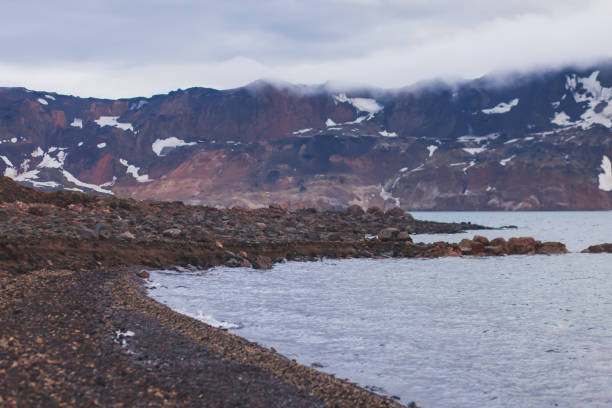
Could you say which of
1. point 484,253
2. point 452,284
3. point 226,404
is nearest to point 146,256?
point 452,284

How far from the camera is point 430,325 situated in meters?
19.5

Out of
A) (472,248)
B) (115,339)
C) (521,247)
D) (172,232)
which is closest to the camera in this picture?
(115,339)

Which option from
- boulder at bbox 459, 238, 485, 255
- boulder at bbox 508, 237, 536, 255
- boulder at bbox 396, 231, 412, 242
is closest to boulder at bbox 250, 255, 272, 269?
boulder at bbox 396, 231, 412, 242

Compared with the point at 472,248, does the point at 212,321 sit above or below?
below

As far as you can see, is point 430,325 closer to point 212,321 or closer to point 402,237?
point 212,321

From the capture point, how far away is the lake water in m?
12.6

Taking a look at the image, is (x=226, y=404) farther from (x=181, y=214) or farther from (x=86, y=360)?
(x=181, y=214)

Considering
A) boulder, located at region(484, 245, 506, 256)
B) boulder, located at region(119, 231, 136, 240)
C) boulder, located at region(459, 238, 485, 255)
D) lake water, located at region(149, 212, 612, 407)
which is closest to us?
lake water, located at region(149, 212, 612, 407)

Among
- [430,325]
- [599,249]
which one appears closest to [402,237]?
[599,249]

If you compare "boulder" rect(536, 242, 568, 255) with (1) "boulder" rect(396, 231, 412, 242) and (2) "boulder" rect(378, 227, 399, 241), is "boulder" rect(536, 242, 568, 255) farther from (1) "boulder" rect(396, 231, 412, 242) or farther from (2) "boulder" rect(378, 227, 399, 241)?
(2) "boulder" rect(378, 227, 399, 241)

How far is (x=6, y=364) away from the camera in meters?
9.66

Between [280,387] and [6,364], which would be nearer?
[6,364]

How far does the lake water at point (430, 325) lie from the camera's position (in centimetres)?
1261

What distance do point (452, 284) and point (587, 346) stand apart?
15692mm
